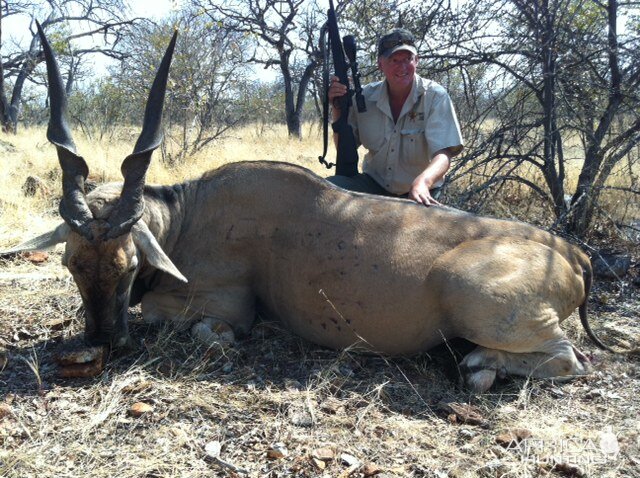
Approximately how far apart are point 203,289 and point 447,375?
184 centimetres

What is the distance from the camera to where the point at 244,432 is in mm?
3229

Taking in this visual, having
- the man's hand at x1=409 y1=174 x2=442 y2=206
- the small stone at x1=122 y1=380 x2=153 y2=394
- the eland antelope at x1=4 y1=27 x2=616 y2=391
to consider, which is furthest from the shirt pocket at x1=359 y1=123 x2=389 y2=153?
the small stone at x1=122 y1=380 x2=153 y2=394

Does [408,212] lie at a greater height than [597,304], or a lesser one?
greater

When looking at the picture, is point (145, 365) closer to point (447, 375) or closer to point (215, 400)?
point (215, 400)

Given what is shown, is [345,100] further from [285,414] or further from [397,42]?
[285,414]

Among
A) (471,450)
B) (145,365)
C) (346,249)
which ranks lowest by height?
(471,450)

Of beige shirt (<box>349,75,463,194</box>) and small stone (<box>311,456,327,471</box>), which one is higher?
beige shirt (<box>349,75,463,194</box>)

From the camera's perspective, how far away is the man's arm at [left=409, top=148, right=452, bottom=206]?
4.57 metres

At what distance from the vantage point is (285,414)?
11.3 feet

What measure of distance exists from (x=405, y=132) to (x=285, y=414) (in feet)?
10.4

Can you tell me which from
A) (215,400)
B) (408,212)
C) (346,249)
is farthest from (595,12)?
(215,400)

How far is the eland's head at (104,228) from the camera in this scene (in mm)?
3596

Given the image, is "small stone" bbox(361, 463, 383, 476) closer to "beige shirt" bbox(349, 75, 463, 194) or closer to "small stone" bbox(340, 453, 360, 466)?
"small stone" bbox(340, 453, 360, 466)

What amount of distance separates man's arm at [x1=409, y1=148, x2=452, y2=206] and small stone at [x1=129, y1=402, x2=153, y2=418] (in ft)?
7.80
